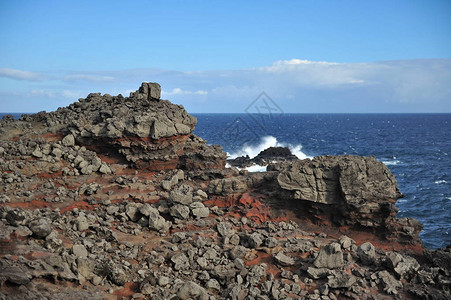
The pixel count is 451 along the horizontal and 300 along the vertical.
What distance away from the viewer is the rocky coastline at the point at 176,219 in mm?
13820

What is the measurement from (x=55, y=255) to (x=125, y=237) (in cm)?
410

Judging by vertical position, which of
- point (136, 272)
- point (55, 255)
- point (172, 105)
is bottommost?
point (136, 272)

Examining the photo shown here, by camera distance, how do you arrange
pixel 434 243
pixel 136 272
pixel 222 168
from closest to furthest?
pixel 136 272 < pixel 222 168 < pixel 434 243

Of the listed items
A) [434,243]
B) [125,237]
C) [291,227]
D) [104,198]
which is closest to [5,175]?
[104,198]

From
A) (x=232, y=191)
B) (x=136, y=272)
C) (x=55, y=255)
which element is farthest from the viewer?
(x=232, y=191)

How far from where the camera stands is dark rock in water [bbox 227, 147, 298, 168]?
167 ft

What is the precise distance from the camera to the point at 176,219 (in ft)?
61.1

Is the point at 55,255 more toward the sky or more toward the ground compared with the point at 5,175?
more toward the ground

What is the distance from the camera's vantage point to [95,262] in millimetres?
13898

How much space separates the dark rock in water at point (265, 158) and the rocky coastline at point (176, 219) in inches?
1011

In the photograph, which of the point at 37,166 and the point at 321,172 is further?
the point at 37,166

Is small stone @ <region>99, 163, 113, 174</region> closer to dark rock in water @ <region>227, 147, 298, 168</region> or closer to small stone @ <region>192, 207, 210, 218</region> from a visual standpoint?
small stone @ <region>192, 207, 210, 218</region>

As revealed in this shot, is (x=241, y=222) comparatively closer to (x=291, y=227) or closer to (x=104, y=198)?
(x=291, y=227)

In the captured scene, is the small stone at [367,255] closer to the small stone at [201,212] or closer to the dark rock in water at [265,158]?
the small stone at [201,212]
